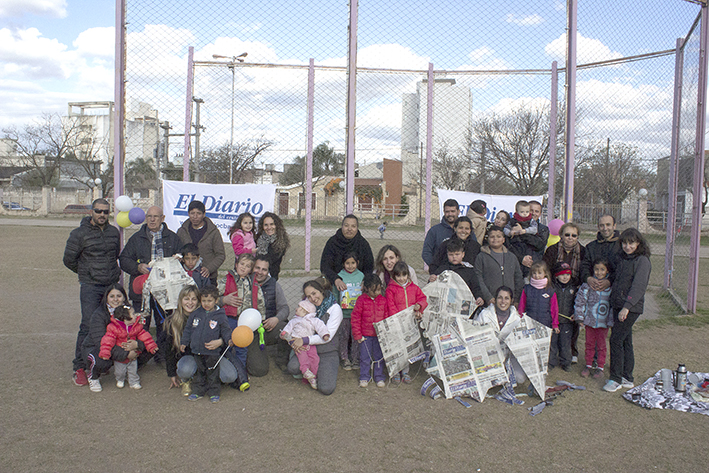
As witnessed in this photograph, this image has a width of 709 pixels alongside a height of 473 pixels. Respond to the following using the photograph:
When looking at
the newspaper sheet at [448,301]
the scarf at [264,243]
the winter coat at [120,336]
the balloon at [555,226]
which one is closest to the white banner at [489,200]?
the balloon at [555,226]

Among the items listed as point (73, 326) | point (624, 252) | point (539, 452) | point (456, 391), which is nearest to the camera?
point (539, 452)

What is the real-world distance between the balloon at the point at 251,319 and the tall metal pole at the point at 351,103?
179cm

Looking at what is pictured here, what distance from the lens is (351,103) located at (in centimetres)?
582

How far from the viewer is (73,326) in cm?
628

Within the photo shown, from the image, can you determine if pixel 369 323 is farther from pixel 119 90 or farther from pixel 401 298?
pixel 119 90

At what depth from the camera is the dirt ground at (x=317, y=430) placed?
123 inches

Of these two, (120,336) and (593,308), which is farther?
(593,308)

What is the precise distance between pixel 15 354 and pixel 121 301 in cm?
175

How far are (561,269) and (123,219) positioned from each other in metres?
4.79

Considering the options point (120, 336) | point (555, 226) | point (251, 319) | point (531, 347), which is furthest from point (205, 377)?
point (555, 226)

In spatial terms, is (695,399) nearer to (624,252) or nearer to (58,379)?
(624,252)

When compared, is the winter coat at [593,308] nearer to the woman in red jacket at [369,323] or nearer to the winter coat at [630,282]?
the winter coat at [630,282]

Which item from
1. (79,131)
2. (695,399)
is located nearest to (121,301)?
(695,399)

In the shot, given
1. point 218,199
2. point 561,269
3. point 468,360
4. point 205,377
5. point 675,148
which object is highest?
point 675,148
